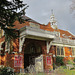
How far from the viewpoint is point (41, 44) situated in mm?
17297

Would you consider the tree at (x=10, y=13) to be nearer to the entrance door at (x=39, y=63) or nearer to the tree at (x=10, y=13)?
the tree at (x=10, y=13)

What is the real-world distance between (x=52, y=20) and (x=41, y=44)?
24.3 metres

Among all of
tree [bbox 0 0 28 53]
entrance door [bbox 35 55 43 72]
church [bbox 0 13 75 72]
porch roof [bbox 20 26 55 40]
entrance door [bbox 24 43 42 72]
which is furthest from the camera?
entrance door [bbox 24 43 42 72]

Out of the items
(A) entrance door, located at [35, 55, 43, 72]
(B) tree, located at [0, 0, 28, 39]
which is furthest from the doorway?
(B) tree, located at [0, 0, 28, 39]

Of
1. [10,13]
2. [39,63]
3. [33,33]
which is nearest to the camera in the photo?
[10,13]

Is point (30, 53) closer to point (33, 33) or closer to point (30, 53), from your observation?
point (30, 53)

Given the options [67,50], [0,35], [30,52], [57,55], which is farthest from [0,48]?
[67,50]

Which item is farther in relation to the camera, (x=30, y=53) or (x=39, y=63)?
(x=30, y=53)

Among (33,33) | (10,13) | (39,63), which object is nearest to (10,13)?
(10,13)

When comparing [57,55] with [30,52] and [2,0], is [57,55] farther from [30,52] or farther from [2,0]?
[2,0]

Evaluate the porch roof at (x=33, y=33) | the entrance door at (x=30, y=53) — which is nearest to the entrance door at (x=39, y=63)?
the entrance door at (x=30, y=53)

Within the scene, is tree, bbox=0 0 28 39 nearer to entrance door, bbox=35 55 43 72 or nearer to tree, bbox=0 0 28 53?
tree, bbox=0 0 28 53

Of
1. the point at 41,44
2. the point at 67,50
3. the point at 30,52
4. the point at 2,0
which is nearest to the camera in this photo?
the point at 2,0

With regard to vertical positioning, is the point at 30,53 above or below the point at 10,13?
below
